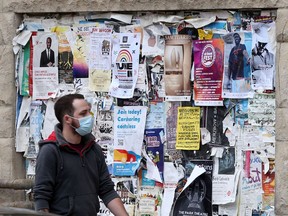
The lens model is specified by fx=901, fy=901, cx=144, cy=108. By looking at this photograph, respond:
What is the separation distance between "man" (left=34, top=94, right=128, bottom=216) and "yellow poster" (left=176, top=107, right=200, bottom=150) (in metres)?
1.99

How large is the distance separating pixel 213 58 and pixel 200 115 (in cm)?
54

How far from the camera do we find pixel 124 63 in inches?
336

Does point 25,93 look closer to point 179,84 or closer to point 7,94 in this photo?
point 7,94

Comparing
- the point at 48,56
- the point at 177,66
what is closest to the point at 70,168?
the point at 177,66

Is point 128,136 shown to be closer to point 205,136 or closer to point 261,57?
point 205,136

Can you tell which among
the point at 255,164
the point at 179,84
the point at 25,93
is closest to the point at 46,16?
the point at 25,93

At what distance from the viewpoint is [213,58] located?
8.20 metres

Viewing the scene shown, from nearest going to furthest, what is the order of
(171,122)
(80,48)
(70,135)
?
(70,135), (171,122), (80,48)

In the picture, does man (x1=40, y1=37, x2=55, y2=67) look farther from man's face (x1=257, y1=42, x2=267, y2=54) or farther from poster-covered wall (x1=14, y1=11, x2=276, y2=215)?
man's face (x1=257, y1=42, x2=267, y2=54)

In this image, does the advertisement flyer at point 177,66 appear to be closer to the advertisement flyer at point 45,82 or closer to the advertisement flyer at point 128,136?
the advertisement flyer at point 128,136

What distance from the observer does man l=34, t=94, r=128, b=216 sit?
613cm

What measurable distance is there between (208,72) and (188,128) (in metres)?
0.55

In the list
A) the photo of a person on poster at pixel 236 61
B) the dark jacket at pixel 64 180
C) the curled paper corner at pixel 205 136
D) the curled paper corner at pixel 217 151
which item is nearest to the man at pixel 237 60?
the photo of a person on poster at pixel 236 61

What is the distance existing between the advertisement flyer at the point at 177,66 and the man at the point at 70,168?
2009 millimetres
